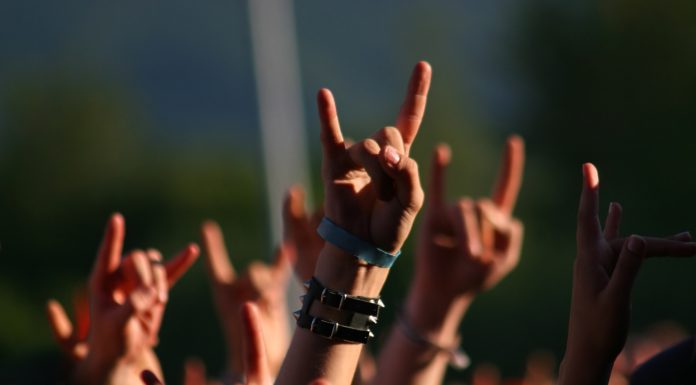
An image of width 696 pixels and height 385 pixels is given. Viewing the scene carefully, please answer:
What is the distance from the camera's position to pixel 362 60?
62.2m

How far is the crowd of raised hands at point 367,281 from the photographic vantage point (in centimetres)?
236

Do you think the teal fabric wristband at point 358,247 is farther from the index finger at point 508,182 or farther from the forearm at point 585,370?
the index finger at point 508,182

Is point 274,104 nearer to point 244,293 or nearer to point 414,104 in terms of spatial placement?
point 244,293

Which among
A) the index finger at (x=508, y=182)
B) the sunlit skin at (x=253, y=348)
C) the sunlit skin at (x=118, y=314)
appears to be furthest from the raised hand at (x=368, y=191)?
the index finger at (x=508, y=182)

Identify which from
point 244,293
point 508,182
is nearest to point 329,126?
point 508,182

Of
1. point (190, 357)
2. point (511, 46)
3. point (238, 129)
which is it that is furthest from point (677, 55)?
point (238, 129)

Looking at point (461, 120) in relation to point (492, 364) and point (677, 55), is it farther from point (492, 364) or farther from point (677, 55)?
point (492, 364)

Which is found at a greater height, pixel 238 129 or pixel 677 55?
pixel 677 55

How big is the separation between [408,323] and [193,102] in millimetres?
54676

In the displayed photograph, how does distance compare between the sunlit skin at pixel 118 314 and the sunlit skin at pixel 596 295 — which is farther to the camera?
the sunlit skin at pixel 118 314

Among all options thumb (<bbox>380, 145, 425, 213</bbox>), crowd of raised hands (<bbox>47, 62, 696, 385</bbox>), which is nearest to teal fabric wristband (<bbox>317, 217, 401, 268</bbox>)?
crowd of raised hands (<bbox>47, 62, 696, 385</bbox>)

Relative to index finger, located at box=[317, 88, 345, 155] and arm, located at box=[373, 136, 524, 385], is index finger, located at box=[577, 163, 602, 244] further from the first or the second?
arm, located at box=[373, 136, 524, 385]

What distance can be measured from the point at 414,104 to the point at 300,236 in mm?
1013

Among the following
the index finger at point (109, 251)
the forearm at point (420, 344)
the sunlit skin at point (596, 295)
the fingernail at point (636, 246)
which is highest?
the fingernail at point (636, 246)
